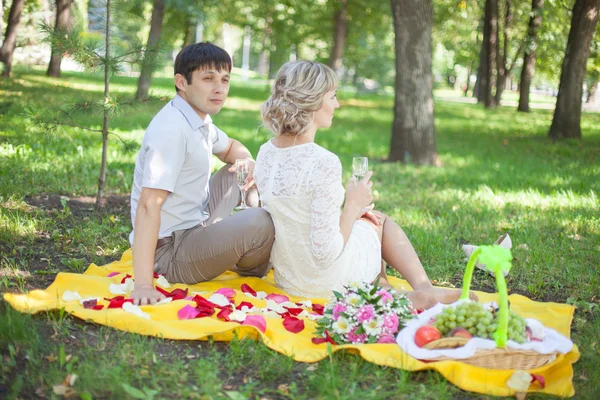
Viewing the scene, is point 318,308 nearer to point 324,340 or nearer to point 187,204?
point 324,340

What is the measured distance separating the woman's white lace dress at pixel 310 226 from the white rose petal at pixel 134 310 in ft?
2.91

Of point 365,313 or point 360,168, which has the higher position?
point 360,168

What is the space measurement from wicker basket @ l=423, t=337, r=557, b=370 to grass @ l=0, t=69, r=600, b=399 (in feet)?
0.49

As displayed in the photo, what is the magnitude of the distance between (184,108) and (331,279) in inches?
56.6

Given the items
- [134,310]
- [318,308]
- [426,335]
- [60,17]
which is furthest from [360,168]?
[60,17]

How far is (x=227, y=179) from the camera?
4867 millimetres

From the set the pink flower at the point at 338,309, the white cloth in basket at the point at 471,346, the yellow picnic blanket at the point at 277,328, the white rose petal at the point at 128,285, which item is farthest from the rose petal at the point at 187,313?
the white cloth in basket at the point at 471,346

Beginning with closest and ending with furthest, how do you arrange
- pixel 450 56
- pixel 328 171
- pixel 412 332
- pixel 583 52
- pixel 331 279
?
1. pixel 412 332
2. pixel 328 171
3. pixel 331 279
4. pixel 583 52
5. pixel 450 56

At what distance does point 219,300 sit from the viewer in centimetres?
384

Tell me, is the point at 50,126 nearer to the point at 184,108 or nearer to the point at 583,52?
the point at 184,108

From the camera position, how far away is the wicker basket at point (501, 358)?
9.89 feet

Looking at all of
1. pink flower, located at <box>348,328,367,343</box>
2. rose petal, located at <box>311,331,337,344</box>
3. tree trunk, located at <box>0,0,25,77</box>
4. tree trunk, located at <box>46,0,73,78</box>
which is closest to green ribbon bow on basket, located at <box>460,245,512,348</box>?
pink flower, located at <box>348,328,367,343</box>

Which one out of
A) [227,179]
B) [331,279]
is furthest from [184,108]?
[331,279]

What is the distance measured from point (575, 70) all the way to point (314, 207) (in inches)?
431
